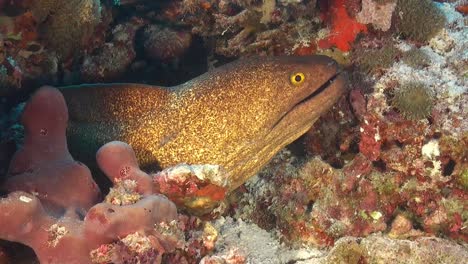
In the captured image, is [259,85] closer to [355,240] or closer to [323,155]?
[323,155]

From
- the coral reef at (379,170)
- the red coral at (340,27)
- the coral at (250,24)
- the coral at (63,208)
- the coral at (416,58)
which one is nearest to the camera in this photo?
the coral at (63,208)

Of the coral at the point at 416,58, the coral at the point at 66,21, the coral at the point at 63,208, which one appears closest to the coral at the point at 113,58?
the coral at the point at 66,21

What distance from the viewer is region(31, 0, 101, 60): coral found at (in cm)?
369

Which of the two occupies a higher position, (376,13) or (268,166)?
(376,13)

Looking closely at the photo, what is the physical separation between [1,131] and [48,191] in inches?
44.0

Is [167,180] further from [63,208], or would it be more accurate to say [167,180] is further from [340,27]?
[340,27]

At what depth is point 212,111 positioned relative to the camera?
3.70 metres

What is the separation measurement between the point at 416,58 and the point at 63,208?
3.87 m

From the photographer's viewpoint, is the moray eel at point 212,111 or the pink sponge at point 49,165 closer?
the pink sponge at point 49,165

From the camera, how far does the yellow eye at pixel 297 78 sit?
3.66 metres

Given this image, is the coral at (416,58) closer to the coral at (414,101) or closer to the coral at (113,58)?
the coral at (414,101)

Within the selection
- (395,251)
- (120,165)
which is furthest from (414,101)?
(120,165)

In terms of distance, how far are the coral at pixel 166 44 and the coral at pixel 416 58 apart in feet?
8.28

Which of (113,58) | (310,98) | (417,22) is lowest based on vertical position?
(113,58)
